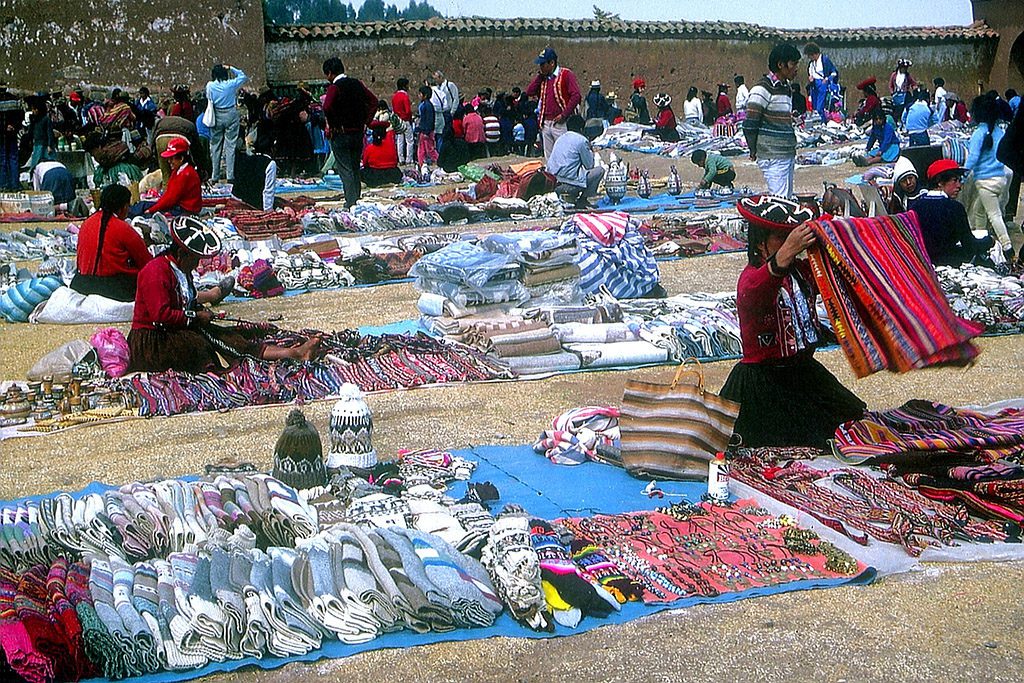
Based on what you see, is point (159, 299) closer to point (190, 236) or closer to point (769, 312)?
point (190, 236)

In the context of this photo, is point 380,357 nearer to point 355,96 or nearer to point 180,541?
point 180,541

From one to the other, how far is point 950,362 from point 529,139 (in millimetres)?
18714

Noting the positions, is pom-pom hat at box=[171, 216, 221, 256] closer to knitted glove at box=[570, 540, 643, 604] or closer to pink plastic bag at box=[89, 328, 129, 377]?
pink plastic bag at box=[89, 328, 129, 377]

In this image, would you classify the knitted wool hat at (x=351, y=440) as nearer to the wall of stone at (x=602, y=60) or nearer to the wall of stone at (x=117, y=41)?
the wall of stone at (x=117, y=41)

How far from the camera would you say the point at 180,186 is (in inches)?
400

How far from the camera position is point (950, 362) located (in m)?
5.18

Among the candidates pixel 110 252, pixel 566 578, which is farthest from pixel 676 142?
pixel 566 578

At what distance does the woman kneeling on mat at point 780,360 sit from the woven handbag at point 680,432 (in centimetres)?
23

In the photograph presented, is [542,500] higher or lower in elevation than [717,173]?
lower

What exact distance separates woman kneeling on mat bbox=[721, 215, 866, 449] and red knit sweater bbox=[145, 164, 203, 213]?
6.11 meters

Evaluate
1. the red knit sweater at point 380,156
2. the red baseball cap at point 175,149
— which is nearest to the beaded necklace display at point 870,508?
the red baseball cap at point 175,149

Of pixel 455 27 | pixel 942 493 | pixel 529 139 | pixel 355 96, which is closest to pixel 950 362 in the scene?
pixel 942 493

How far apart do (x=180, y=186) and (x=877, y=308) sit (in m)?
6.63

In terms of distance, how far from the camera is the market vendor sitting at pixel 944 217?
8625 mm
